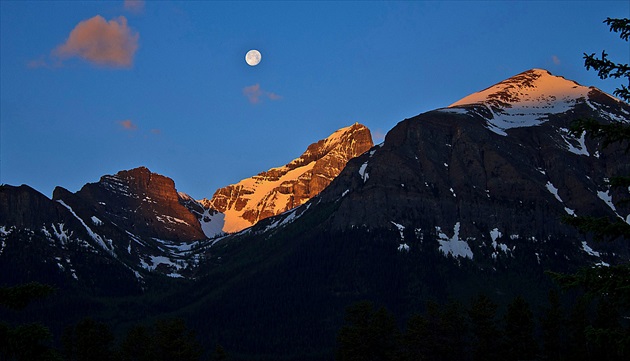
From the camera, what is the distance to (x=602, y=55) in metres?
28.1

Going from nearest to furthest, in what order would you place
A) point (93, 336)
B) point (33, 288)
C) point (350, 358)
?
point (33, 288)
point (350, 358)
point (93, 336)

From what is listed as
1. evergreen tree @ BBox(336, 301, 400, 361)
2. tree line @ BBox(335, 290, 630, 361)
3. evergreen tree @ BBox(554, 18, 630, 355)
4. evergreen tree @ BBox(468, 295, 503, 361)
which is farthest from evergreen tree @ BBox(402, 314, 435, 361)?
evergreen tree @ BBox(554, 18, 630, 355)

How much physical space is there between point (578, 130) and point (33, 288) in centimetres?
1799

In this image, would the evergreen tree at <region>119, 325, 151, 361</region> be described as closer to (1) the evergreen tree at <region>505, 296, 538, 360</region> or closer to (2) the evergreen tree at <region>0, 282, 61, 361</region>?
(1) the evergreen tree at <region>505, 296, 538, 360</region>

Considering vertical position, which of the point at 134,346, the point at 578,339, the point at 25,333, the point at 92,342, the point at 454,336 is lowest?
the point at 25,333

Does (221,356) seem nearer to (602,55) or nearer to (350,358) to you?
(350,358)

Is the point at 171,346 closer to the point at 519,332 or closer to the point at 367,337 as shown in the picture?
the point at 367,337

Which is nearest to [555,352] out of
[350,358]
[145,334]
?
[350,358]

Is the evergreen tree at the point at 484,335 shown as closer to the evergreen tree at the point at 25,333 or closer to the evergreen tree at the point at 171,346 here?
the evergreen tree at the point at 171,346

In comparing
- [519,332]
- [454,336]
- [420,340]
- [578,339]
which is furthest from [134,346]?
[578,339]

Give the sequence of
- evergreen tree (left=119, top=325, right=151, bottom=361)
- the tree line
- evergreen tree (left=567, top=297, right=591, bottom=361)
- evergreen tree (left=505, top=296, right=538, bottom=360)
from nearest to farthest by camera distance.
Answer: evergreen tree (left=567, top=297, right=591, bottom=361), the tree line, evergreen tree (left=505, top=296, right=538, bottom=360), evergreen tree (left=119, top=325, right=151, bottom=361)

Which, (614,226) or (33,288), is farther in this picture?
(33,288)

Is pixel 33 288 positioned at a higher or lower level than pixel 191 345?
lower

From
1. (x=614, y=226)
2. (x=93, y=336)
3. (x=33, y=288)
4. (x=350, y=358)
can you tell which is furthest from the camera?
(x=93, y=336)
